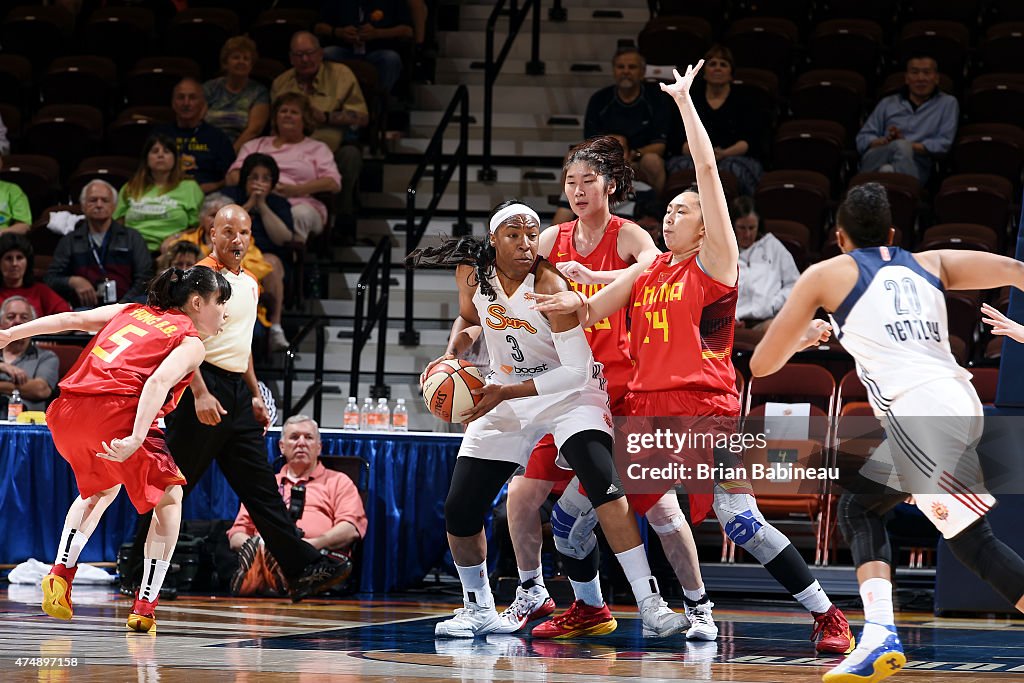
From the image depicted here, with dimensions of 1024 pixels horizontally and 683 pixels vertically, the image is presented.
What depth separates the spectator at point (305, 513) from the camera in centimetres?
757

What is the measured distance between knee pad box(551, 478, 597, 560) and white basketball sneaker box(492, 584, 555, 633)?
0.35m

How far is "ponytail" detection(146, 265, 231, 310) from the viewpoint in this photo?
6.00m

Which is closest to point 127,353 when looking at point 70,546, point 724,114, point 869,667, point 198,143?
point 70,546

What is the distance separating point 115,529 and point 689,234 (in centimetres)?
438

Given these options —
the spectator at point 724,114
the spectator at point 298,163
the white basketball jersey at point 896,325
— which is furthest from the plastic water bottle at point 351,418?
the white basketball jersey at point 896,325

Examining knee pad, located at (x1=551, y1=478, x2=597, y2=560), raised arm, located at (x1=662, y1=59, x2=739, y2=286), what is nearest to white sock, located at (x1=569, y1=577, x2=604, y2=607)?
knee pad, located at (x1=551, y1=478, x2=597, y2=560)

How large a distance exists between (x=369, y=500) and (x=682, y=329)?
3083 millimetres

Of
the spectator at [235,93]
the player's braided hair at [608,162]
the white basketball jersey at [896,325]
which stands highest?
the spectator at [235,93]

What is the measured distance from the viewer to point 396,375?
392 inches

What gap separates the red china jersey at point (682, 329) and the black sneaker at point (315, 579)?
2.41m

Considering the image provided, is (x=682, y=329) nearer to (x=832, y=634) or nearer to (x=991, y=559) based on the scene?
(x=832, y=634)

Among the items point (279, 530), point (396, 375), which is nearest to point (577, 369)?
point (279, 530)

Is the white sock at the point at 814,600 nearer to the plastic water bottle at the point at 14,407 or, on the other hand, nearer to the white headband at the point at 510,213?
the white headband at the point at 510,213

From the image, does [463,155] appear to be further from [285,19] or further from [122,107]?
[122,107]
